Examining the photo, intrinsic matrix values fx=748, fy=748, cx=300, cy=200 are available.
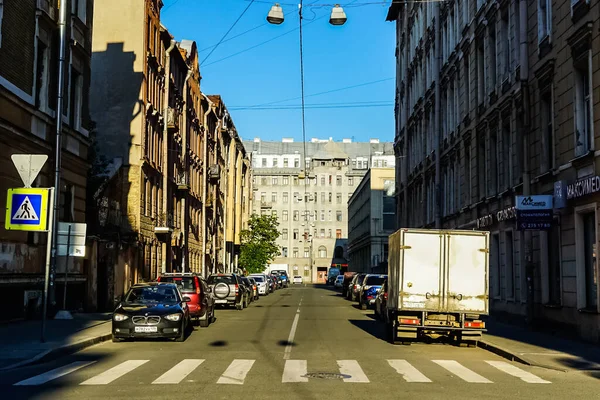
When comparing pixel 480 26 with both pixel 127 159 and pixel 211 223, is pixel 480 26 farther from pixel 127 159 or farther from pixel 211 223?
pixel 211 223

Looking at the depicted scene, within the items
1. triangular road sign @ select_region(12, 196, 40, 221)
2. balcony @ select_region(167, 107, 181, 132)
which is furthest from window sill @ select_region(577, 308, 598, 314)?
balcony @ select_region(167, 107, 181, 132)

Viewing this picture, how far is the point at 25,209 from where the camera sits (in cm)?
1552

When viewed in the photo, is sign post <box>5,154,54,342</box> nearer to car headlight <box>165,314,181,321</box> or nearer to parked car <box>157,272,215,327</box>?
car headlight <box>165,314,181,321</box>

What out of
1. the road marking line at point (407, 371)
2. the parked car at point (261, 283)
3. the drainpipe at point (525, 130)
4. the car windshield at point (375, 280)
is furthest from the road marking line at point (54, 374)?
the parked car at point (261, 283)

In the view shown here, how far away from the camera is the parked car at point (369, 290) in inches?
1421

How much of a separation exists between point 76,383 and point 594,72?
556 inches

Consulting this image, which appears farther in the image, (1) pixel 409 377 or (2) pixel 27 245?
(2) pixel 27 245

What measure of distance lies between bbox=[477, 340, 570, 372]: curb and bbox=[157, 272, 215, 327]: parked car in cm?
860

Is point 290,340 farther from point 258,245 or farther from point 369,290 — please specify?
point 258,245

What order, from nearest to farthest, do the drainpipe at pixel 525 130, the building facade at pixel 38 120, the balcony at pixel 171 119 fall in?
the building facade at pixel 38 120, the drainpipe at pixel 525 130, the balcony at pixel 171 119

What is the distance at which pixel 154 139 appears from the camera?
40531 millimetres

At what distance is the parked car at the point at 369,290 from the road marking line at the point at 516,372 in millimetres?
20398

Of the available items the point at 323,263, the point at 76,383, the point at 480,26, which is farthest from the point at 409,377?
the point at 323,263

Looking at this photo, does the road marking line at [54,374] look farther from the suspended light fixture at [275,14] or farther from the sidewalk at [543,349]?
the suspended light fixture at [275,14]
